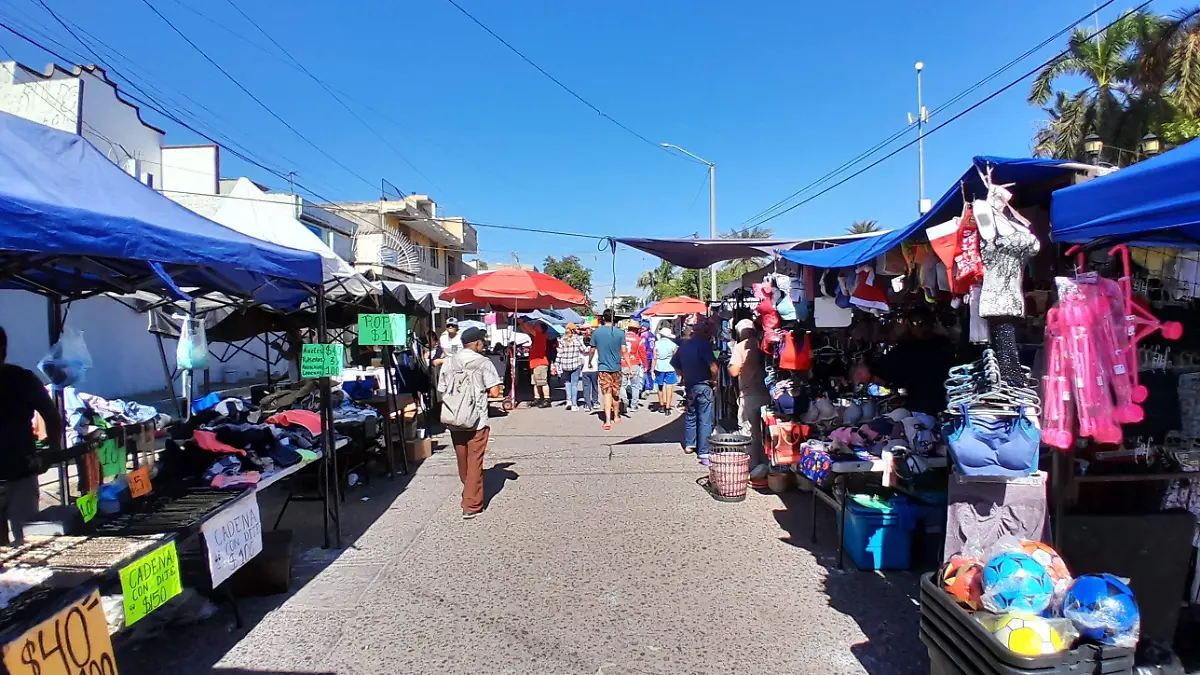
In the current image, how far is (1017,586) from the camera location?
8.94ft

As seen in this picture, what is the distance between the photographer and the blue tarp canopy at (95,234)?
119 inches

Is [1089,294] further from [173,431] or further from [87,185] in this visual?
[173,431]

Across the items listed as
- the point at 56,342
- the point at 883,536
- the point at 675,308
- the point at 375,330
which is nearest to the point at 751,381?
the point at 883,536

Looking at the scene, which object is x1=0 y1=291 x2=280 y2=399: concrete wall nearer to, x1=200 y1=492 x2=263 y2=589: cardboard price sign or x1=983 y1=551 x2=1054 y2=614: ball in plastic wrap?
x1=200 y1=492 x2=263 y2=589: cardboard price sign

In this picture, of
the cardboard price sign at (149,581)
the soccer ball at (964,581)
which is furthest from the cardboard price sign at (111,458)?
the soccer ball at (964,581)

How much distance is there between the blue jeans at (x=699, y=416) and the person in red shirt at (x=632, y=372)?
4.50m

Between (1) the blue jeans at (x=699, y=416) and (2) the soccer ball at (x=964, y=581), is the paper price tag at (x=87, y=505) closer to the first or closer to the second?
(2) the soccer ball at (x=964, y=581)

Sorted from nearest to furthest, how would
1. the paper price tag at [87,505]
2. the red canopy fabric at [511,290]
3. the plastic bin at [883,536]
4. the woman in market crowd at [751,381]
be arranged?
the paper price tag at [87,505]
the plastic bin at [883,536]
the woman in market crowd at [751,381]
the red canopy fabric at [511,290]

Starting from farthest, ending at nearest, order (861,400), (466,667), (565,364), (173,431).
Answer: (565,364)
(861,400)
(173,431)
(466,667)

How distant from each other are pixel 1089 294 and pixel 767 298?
411 cm

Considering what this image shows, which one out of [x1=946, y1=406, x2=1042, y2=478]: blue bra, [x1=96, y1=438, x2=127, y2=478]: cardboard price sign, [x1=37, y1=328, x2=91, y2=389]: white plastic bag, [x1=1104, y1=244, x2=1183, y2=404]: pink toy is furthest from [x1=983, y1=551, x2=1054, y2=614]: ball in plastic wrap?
[x1=37, y1=328, x2=91, y2=389]: white plastic bag

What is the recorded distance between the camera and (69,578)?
308 cm

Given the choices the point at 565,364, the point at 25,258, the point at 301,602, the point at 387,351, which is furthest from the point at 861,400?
the point at 565,364

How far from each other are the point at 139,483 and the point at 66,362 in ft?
4.66
